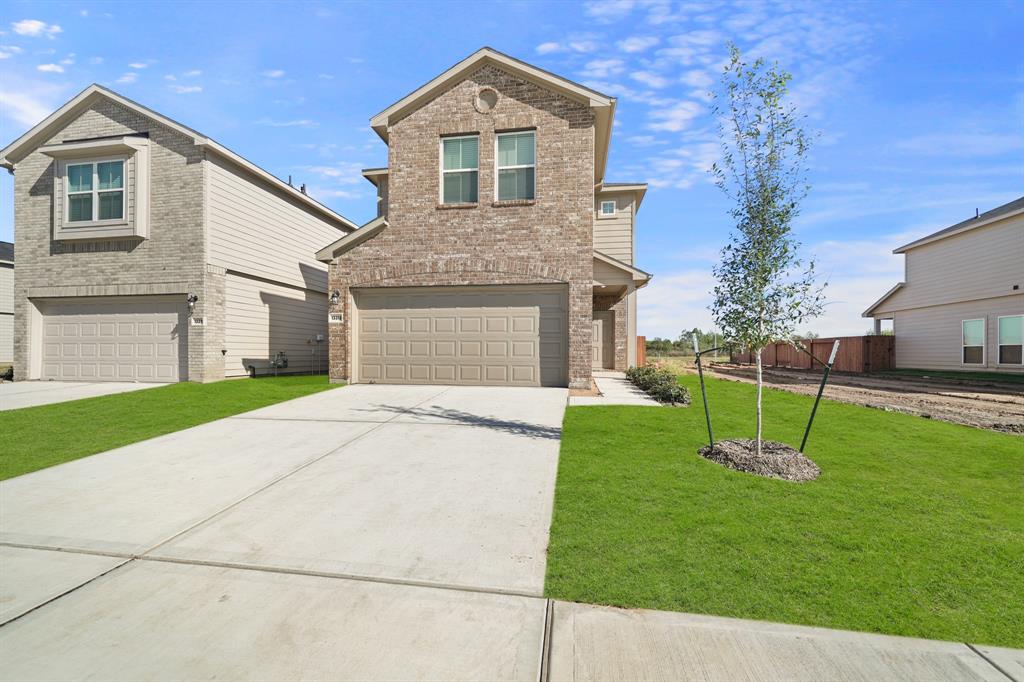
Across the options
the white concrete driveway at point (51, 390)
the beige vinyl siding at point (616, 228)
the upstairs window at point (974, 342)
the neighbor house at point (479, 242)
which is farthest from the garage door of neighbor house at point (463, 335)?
the upstairs window at point (974, 342)

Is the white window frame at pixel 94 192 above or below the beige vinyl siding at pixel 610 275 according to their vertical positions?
above

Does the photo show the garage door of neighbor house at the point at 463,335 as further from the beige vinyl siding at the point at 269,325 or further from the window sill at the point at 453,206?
the beige vinyl siding at the point at 269,325

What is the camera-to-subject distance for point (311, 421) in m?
8.01

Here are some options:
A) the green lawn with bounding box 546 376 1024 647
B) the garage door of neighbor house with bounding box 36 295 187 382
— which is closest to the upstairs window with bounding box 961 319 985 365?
the green lawn with bounding box 546 376 1024 647

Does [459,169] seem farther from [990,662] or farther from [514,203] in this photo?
[990,662]

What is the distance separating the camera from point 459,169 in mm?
12312

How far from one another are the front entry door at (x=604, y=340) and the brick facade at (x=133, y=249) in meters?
12.8

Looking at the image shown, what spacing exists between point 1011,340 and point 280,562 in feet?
83.0

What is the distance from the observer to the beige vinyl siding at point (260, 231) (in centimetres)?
1359

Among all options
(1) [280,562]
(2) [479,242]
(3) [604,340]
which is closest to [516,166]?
(2) [479,242]

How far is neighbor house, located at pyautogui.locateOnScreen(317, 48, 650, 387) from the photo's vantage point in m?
11.7

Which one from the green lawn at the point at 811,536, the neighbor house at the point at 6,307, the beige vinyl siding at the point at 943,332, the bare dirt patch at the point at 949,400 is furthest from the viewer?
the neighbor house at the point at 6,307

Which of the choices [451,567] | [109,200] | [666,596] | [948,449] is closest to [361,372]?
[109,200]

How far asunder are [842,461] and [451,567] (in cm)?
523
